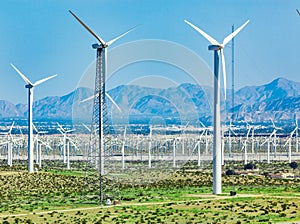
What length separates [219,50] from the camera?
9275cm

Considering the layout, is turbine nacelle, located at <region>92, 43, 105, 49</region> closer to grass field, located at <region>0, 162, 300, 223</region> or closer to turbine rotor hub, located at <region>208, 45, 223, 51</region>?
turbine rotor hub, located at <region>208, 45, 223, 51</region>

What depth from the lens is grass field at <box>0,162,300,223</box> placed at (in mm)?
68938

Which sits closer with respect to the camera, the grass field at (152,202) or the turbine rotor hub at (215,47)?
the grass field at (152,202)

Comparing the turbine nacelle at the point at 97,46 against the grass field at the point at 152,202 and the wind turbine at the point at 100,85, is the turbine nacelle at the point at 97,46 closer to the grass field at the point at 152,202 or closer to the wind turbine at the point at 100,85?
the wind turbine at the point at 100,85

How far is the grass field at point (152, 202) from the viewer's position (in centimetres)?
6894

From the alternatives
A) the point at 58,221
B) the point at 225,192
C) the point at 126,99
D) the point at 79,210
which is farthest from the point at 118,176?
the point at 58,221

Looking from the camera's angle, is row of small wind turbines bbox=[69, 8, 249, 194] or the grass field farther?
row of small wind turbines bbox=[69, 8, 249, 194]

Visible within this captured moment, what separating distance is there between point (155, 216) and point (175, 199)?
49.9 ft

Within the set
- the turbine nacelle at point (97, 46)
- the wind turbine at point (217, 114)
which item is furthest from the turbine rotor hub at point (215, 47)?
the turbine nacelle at point (97, 46)

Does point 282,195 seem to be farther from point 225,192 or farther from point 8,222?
point 8,222

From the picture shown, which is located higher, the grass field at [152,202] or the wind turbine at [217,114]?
the wind turbine at [217,114]

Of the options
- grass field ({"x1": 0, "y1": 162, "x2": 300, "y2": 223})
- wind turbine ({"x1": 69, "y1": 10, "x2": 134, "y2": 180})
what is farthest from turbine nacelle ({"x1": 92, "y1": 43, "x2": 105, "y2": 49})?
grass field ({"x1": 0, "y1": 162, "x2": 300, "y2": 223})

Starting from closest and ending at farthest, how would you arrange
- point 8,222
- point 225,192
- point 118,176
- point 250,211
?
point 8,222 → point 250,211 → point 225,192 → point 118,176

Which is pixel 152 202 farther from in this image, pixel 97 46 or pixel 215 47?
pixel 215 47
